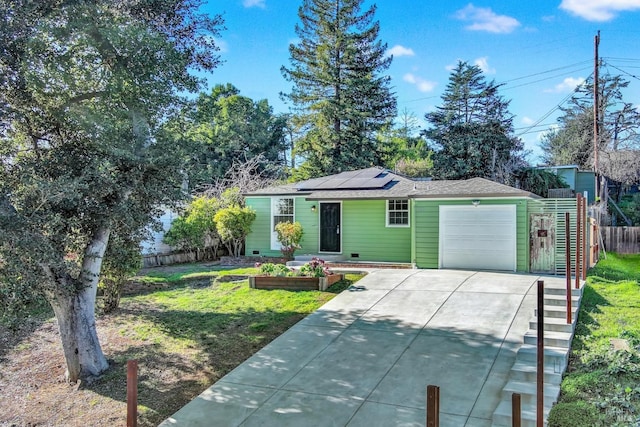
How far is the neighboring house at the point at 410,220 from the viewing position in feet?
36.5

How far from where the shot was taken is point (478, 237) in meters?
11.5

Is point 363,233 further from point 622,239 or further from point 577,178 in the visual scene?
point 577,178

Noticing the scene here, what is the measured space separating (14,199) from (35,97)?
144 centimetres

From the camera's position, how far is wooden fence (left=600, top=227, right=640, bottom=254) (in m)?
16.9

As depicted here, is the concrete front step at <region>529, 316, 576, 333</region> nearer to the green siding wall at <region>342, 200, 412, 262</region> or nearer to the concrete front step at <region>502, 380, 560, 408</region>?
the concrete front step at <region>502, 380, 560, 408</region>

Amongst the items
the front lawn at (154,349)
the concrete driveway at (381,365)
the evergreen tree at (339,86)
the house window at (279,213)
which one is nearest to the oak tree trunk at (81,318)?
the front lawn at (154,349)

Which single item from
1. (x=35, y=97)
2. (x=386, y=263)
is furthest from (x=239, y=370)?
(x=386, y=263)

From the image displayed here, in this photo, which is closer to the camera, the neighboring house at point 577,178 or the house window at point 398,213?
the house window at point 398,213

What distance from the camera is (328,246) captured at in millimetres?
14766

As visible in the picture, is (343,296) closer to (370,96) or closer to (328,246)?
(328,246)

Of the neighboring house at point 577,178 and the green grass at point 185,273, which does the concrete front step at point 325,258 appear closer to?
the green grass at point 185,273

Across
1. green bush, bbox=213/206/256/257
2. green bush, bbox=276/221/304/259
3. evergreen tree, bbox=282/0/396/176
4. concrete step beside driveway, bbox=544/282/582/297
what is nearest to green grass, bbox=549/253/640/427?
concrete step beside driveway, bbox=544/282/582/297

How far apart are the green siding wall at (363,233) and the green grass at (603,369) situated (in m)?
5.93

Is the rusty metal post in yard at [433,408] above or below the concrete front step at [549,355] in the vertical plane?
above
